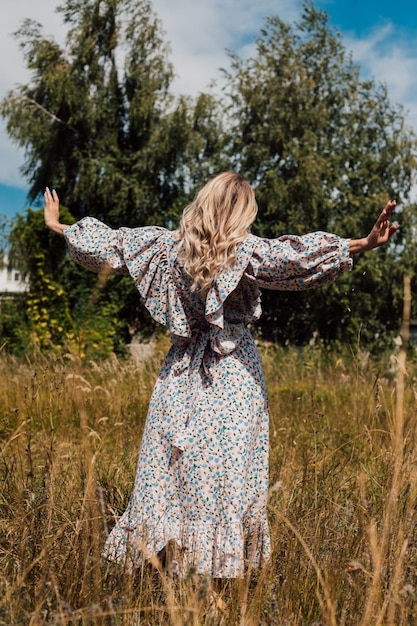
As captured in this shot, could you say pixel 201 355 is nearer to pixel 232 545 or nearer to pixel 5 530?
pixel 232 545

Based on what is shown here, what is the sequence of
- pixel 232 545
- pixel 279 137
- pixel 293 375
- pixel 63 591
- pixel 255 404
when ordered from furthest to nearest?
1. pixel 279 137
2. pixel 293 375
3. pixel 255 404
4. pixel 232 545
5. pixel 63 591

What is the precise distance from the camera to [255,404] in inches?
111

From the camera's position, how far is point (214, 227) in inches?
110

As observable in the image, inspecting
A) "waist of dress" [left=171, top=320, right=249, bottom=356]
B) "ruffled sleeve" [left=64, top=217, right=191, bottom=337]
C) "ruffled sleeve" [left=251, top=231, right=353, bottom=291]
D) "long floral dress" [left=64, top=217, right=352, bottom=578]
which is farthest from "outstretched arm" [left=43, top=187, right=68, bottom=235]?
"ruffled sleeve" [left=251, top=231, right=353, bottom=291]

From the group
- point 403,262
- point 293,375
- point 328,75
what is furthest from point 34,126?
point 293,375

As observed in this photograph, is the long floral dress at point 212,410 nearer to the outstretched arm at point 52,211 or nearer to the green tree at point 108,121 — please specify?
the outstretched arm at point 52,211

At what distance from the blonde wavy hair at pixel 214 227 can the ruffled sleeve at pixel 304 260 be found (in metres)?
0.12

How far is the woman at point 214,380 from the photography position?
267 cm

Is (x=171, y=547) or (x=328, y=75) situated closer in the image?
(x=171, y=547)

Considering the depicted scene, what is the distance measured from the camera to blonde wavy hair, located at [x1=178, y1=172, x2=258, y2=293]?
276 centimetres

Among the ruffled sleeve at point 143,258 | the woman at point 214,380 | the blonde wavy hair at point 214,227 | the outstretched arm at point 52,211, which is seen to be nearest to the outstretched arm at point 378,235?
the woman at point 214,380

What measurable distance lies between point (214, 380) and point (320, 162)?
16.8 meters

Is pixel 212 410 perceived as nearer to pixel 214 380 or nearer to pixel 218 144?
pixel 214 380

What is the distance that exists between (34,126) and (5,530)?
17.5m
